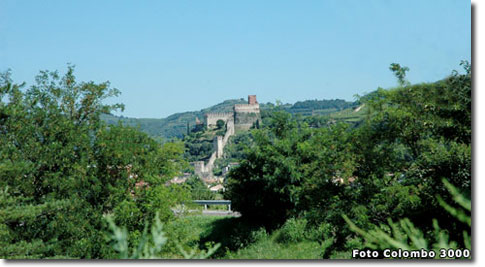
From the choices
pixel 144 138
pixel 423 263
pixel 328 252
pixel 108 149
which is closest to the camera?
pixel 423 263

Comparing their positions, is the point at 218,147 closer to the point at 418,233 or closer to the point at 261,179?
the point at 261,179

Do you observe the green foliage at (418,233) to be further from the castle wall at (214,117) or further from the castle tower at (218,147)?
the castle wall at (214,117)

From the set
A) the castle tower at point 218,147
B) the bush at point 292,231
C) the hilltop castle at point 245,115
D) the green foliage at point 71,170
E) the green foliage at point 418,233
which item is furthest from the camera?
the hilltop castle at point 245,115

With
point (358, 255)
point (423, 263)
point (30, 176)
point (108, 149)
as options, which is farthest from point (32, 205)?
point (423, 263)

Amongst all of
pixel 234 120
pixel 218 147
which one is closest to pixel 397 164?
pixel 218 147

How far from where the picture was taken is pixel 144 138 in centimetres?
919

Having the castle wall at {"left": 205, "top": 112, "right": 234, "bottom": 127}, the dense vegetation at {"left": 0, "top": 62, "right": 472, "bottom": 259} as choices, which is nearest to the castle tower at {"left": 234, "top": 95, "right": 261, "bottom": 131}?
the castle wall at {"left": 205, "top": 112, "right": 234, "bottom": 127}

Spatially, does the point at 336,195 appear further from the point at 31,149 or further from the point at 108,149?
the point at 31,149

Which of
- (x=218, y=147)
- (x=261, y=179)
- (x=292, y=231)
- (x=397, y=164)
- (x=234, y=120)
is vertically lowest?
(x=292, y=231)

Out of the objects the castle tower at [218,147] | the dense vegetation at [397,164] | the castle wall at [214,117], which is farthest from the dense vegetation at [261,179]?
the castle wall at [214,117]

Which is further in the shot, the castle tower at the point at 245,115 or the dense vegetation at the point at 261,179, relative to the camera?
the castle tower at the point at 245,115

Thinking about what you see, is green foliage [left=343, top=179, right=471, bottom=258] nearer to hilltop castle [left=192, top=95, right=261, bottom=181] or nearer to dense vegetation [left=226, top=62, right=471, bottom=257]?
dense vegetation [left=226, top=62, right=471, bottom=257]

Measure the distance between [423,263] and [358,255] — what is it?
74 centimetres
